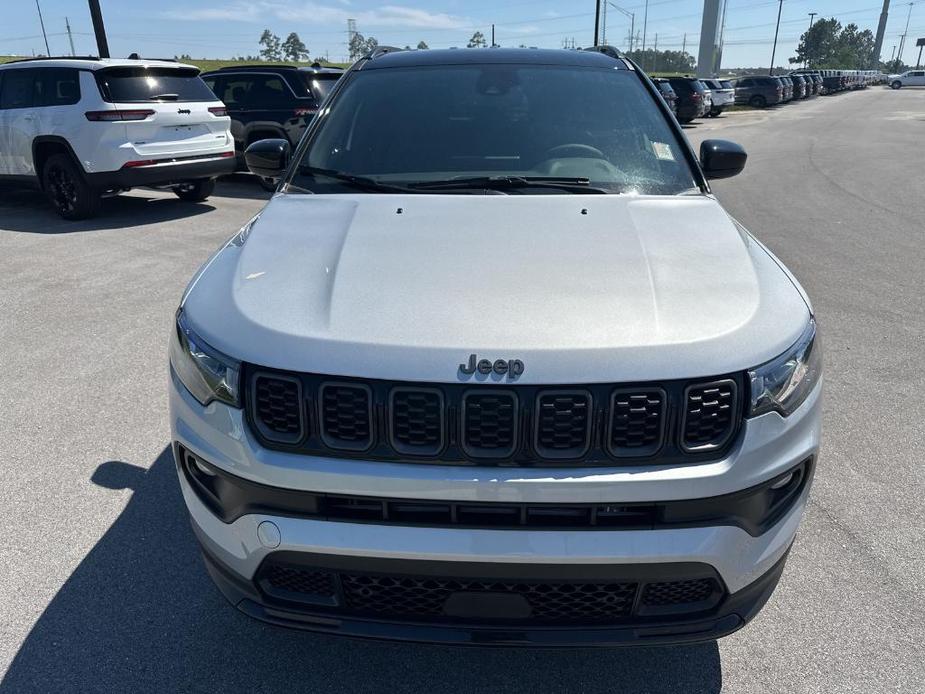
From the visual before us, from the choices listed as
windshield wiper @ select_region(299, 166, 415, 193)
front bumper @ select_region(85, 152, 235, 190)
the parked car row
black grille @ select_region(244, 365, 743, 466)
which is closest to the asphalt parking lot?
black grille @ select_region(244, 365, 743, 466)

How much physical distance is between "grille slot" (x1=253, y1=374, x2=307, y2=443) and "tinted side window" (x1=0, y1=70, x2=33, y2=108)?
31.9ft

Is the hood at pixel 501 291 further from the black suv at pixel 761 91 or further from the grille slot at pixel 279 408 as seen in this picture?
the black suv at pixel 761 91

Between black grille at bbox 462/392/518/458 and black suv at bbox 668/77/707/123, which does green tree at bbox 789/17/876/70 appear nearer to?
black suv at bbox 668/77/707/123

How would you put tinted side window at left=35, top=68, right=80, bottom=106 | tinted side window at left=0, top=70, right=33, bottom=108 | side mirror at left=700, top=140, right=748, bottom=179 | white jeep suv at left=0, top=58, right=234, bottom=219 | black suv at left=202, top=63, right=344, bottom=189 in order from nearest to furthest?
side mirror at left=700, top=140, right=748, bottom=179 < white jeep suv at left=0, top=58, right=234, bottom=219 < tinted side window at left=35, top=68, right=80, bottom=106 < tinted side window at left=0, top=70, right=33, bottom=108 < black suv at left=202, top=63, right=344, bottom=189

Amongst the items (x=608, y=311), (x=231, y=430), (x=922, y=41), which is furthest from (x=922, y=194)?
(x=922, y=41)

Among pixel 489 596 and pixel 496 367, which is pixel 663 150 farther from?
pixel 489 596

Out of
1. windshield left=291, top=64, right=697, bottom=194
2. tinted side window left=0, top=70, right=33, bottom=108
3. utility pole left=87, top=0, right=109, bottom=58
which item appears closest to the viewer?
windshield left=291, top=64, right=697, bottom=194

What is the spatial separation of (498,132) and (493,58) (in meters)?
0.64

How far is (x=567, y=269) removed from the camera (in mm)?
2172

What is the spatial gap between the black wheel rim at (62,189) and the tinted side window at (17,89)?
3.25 feet

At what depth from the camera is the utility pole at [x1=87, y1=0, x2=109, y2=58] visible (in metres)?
15.4

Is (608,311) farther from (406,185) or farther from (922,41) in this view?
(922,41)

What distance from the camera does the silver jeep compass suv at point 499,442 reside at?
1785mm

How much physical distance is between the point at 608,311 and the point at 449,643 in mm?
971
